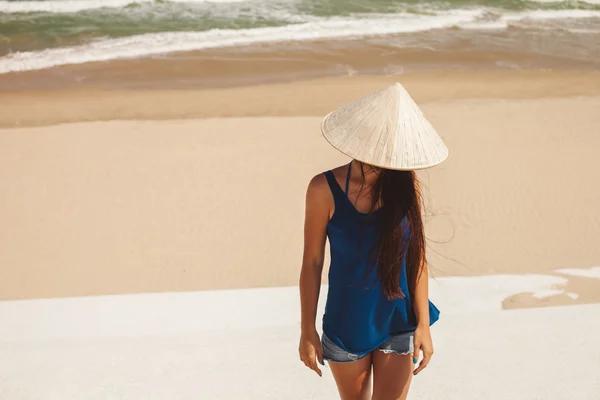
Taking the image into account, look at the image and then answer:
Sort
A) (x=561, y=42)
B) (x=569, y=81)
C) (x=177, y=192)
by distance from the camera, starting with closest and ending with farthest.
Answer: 1. (x=177, y=192)
2. (x=569, y=81)
3. (x=561, y=42)

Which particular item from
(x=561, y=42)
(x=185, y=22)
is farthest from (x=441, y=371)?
(x=185, y=22)

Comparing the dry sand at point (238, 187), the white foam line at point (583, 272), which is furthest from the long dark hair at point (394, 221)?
the white foam line at point (583, 272)

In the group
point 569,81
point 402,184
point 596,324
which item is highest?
point 402,184

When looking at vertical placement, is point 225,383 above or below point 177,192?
above

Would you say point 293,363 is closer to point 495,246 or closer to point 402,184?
point 402,184

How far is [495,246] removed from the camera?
5.08 meters

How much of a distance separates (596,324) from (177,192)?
3.73 m

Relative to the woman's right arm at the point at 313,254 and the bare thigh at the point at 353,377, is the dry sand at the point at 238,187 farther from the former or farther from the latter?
the woman's right arm at the point at 313,254

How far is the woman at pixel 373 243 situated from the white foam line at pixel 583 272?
255 cm

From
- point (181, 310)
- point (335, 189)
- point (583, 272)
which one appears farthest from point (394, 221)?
point (583, 272)

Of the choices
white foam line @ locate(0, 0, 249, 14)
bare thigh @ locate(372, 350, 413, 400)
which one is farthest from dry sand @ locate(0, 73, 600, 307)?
white foam line @ locate(0, 0, 249, 14)

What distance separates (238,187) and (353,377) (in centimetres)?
413

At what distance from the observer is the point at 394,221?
192 centimetres

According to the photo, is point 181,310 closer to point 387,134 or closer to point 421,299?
point 421,299
